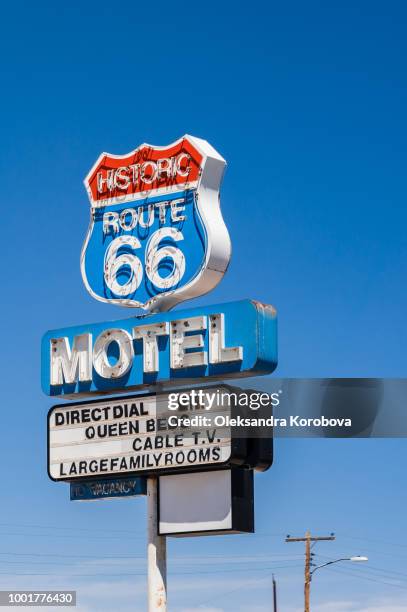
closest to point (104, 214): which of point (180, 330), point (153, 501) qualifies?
point (180, 330)

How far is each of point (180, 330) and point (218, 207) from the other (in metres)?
2.45

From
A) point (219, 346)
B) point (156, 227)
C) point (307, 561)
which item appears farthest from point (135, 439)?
point (307, 561)

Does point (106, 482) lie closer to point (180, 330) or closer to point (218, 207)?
point (180, 330)

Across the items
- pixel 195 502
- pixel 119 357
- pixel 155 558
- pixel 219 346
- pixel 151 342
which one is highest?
pixel 151 342

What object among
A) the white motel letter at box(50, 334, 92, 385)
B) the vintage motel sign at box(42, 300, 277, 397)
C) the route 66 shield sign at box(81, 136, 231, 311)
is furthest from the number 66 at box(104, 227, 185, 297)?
the white motel letter at box(50, 334, 92, 385)

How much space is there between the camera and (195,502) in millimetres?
26922

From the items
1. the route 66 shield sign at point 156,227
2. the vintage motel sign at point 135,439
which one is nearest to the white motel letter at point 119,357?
the vintage motel sign at point 135,439

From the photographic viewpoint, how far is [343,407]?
29.3m

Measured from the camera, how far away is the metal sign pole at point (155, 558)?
2720cm

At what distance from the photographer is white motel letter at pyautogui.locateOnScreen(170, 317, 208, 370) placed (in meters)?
26.7

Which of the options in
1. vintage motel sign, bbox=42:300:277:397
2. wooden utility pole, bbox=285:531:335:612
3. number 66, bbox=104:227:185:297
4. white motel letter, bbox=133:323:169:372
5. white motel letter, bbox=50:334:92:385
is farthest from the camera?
wooden utility pole, bbox=285:531:335:612

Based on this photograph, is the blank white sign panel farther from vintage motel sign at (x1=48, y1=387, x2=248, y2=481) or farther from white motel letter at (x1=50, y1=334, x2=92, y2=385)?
white motel letter at (x1=50, y1=334, x2=92, y2=385)

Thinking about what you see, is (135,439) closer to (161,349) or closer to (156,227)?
(161,349)

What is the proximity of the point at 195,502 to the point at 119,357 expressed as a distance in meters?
2.87
